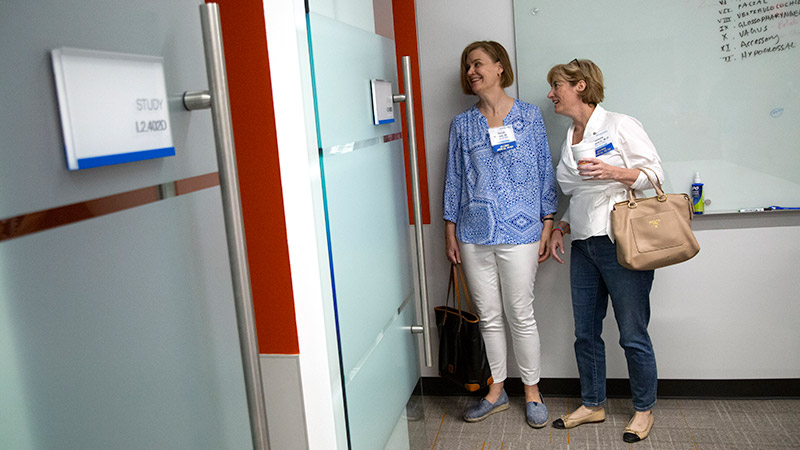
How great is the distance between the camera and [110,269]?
0.78 meters

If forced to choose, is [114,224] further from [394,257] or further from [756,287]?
[756,287]

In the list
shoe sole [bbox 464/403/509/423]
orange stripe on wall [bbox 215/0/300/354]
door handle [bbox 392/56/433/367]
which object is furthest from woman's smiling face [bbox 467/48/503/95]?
orange stripe on wall [bbox 215/0/300/354]

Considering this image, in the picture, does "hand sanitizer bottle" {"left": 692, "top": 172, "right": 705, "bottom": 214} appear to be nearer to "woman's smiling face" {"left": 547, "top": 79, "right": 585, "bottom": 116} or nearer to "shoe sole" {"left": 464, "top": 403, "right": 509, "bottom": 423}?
"woman's smiling face" {"left": 547, "top": 79, "right": 585, "bottom": 116}

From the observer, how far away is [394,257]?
2238mm

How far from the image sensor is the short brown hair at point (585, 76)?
2.82 meters

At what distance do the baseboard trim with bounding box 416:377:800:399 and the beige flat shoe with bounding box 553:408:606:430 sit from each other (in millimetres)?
276

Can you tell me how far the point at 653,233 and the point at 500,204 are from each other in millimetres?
693

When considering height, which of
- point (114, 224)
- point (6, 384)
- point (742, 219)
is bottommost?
point (742, 219)

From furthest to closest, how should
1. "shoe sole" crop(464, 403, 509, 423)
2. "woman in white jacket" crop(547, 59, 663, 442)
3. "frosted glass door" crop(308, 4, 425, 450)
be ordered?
"shoe sole" crop(464, 403, 509, 423)
"woman in white jacket" crop(547, 59, 663, 442)
"frosted glass door" crop(308, 4, 425, 450)

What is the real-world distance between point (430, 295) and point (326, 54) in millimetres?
2052

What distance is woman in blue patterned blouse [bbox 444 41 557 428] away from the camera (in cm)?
299

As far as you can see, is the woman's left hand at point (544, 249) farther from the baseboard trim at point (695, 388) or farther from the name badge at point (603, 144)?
the baseboard trim at point (695, 388)

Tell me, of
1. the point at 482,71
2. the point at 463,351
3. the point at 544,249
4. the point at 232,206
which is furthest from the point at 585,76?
the point at 232,206

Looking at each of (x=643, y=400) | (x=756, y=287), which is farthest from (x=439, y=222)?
(x=756, y=287)
